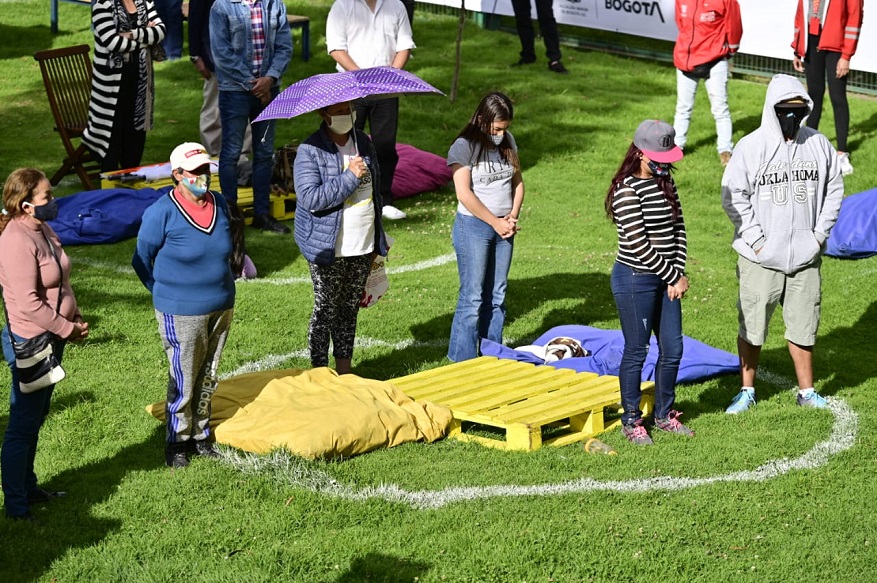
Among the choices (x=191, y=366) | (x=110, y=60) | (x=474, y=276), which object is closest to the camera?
(x=191, y=366)

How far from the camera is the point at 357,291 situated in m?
8.59

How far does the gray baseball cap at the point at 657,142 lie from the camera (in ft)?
24.0

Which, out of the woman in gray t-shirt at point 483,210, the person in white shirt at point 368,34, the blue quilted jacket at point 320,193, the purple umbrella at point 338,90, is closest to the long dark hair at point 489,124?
the woman in gray t-shirt at point 483,210

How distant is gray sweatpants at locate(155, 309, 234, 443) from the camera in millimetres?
6844

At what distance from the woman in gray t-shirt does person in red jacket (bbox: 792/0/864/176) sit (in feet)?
20.5

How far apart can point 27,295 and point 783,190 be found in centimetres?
476

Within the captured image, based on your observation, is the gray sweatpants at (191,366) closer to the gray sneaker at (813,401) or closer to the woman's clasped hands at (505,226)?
the woman's clasped hands at (505,226)

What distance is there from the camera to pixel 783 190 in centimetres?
820

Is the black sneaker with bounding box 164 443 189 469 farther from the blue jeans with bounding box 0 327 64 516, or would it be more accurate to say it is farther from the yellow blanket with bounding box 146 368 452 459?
the blue jeans with bounding box 0 327 64 516

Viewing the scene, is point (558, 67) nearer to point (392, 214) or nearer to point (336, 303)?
point (392, 214)

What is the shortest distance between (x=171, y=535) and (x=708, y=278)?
6.96 meters

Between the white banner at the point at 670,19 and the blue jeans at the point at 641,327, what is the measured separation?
10779mm

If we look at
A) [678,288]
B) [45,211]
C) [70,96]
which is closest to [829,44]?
[678,288]

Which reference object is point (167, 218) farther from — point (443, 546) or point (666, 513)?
point (666, 513)
